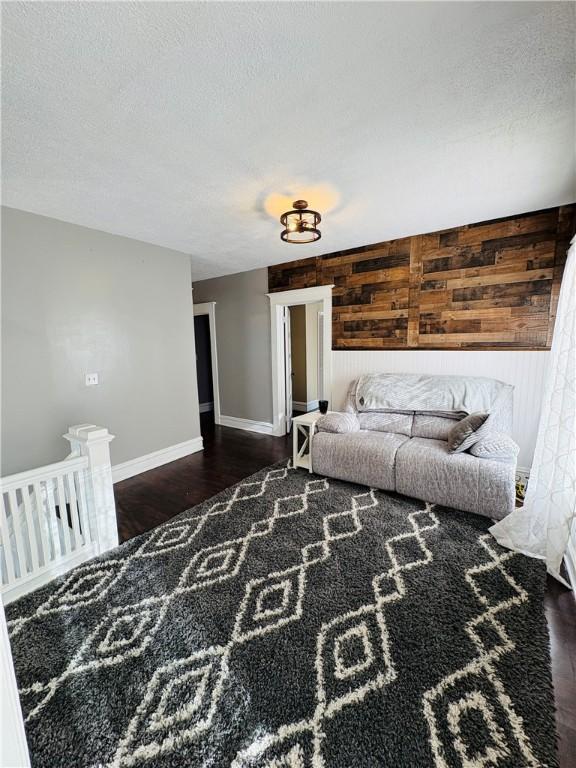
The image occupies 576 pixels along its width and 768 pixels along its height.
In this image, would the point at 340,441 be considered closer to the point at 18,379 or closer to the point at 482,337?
the point at 482,337

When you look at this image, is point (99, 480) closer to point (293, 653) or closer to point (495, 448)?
point (293, 653)

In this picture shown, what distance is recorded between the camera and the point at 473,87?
145 centimetres

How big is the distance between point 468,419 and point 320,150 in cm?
226

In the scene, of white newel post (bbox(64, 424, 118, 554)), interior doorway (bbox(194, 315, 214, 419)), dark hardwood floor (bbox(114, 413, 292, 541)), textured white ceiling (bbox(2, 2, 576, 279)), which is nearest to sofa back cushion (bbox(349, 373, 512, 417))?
dark hardwood floor (bbox(114, 413, 292, 541))

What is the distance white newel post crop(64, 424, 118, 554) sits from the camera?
2115mm

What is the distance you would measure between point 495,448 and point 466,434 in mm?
215

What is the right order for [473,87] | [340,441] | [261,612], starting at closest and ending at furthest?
[473,87]
[261,612]
[340,441]

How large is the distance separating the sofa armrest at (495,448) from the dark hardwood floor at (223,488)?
84 cm

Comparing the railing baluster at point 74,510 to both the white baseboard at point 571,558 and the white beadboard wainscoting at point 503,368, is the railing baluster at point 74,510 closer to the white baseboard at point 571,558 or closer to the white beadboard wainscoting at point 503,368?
the white baseboard at point 571,558

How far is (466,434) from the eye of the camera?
2.58m

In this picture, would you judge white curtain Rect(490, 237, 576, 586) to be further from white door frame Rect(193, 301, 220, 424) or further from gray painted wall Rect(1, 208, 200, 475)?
white door frame Rect(193, 301, 220, 424)

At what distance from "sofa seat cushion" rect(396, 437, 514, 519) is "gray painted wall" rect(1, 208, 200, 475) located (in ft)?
8.73

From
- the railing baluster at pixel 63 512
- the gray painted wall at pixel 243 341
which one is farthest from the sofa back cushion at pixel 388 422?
the railing baluster at pixel 63 512

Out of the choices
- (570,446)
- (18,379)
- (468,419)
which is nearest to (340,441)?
(468,419)
